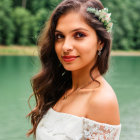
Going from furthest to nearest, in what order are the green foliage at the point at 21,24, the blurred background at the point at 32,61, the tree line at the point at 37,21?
the green foliage at the point at 21,24
the tree line at the point at 37,21
the blurred background at the point at 32,61

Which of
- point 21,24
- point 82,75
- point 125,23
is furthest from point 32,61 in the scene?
point 125,23

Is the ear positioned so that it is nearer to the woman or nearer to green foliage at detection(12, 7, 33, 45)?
the woman

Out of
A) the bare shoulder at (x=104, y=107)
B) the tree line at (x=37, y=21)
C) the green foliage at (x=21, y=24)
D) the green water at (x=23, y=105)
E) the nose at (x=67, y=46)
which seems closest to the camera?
the bare shoulder at (x=104, y=107)

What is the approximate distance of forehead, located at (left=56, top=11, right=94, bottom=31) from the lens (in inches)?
58.8

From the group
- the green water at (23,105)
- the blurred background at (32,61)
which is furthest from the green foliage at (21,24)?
the green water at (23,105)

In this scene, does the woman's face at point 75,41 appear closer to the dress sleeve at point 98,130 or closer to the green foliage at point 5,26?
the dress sleeve at point 98,130

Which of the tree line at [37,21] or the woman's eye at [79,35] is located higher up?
the woman's eye at [79,35]

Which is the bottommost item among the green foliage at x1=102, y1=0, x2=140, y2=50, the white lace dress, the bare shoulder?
the green foliage at x1=102, y1=0, x2=140, y2=50

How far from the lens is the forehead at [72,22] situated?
58.8 inches

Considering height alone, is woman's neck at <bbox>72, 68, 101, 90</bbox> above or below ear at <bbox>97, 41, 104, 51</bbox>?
below

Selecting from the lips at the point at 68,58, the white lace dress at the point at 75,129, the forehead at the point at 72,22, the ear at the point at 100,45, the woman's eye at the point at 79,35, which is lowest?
the white lace dress at the point at 75,129

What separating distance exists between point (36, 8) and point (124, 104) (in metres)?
32.2

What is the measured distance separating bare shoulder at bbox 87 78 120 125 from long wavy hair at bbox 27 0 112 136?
0.28 meters

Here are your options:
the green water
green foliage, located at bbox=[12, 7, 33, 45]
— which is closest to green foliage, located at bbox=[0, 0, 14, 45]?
green foliage, located at bbox=[12, 7, 33, 45]
